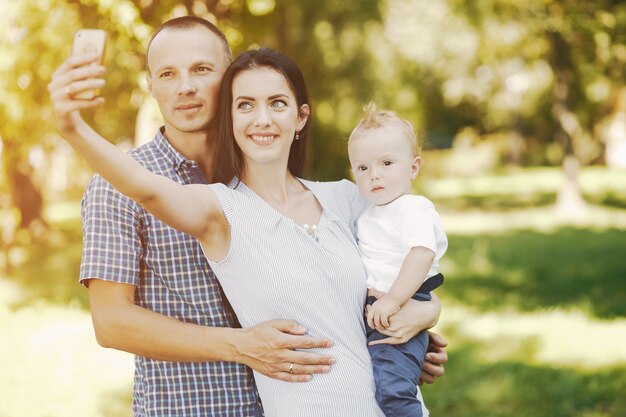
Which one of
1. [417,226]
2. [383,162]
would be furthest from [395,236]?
[383,162]

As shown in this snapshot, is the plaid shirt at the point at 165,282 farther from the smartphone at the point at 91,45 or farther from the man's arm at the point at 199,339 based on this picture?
the smartphone at the point at 91,45

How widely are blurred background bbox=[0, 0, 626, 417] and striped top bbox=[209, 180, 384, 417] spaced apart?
3.40ft

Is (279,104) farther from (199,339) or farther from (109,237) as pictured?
(199,339)

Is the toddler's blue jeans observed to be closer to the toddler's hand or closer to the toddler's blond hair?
the toddler's hand

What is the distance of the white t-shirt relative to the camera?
2.58 meters

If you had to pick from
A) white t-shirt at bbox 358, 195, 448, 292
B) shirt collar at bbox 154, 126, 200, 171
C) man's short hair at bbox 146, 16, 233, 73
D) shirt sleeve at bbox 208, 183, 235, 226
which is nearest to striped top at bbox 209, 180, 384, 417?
shirt sleeve at bbox 208, 183, 235, 226

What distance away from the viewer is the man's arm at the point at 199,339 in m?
2.38

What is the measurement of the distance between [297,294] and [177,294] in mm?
396

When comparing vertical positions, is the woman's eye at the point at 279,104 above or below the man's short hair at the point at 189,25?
below

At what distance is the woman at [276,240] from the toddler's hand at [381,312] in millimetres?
50

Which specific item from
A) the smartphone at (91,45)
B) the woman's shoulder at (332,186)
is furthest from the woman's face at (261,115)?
the smartphone at (91,45)

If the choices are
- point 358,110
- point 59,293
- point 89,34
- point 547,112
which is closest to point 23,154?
point 59,293

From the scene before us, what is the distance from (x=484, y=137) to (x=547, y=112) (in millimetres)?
5003

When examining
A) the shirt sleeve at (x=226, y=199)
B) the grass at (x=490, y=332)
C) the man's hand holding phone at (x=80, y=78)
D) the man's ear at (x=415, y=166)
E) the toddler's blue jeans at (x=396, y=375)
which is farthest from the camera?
the grass at (x=490, y=332)
